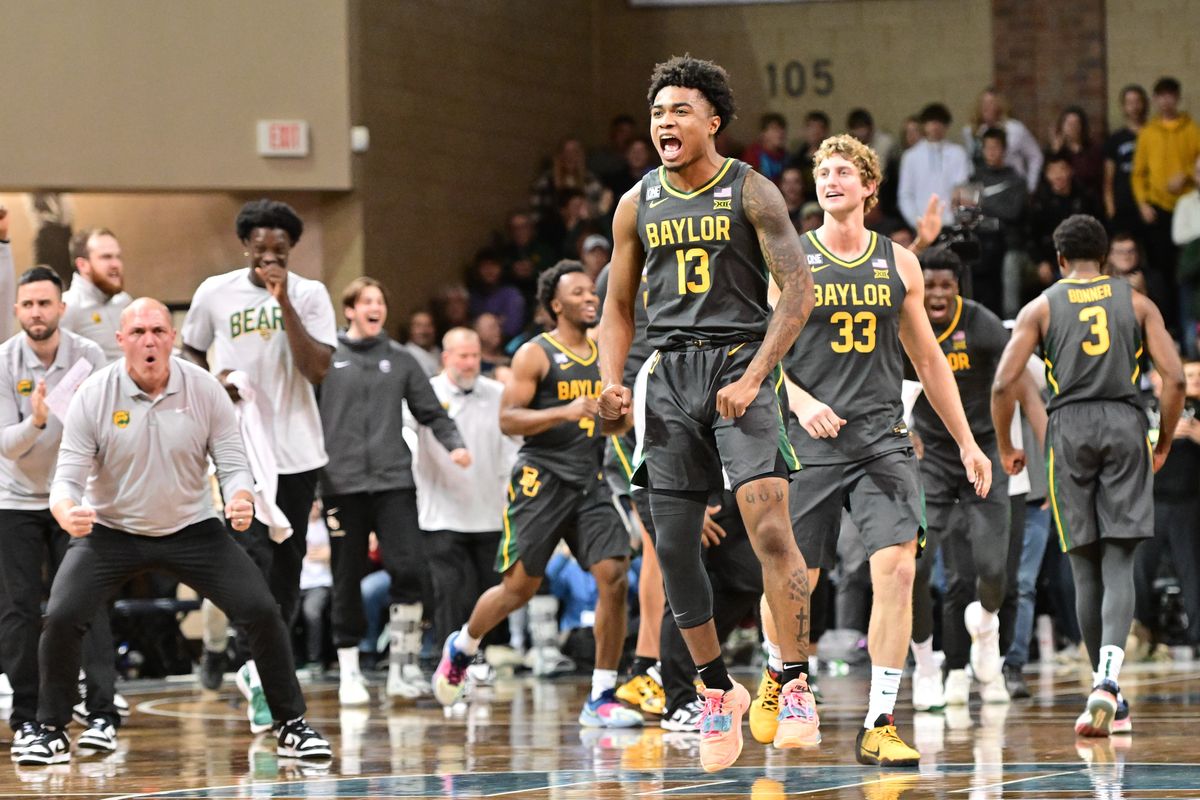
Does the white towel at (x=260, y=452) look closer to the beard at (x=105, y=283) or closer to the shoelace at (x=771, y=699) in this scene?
the beard at (x=105, y=283)

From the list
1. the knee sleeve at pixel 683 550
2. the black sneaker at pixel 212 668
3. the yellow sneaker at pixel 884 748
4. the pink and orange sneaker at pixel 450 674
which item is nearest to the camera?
the knee sleeve at pixel 683 550

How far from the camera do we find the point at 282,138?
15703 mm

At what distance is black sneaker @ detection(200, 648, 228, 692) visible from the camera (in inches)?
441

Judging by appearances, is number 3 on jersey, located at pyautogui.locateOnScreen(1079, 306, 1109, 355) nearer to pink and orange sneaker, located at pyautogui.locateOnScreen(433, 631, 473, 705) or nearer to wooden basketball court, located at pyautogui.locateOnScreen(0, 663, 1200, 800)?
wooden basketball court, located at pyautogui.locateOnScreen(0, 663, 1200, 800)

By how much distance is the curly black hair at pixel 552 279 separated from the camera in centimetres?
929

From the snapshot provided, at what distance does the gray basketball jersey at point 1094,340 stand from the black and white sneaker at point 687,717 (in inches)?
84.1

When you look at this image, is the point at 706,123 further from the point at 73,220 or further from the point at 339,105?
the point at 73,220

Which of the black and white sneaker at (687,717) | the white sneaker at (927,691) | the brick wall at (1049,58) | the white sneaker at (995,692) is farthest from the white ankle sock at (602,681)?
the brick wall at (1049,58)

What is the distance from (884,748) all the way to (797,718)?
0.47 metres

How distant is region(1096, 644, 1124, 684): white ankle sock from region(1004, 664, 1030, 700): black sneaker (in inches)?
81.5

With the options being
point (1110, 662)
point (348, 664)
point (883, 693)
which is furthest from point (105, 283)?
point (1110, 662)

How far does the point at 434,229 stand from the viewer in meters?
17.4

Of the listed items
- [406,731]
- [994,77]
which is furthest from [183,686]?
[994,77]

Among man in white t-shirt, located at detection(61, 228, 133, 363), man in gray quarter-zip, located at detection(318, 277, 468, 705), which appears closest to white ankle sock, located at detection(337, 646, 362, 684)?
man in gray quarter-zip, located at detection(318, 277, 468, 705)
